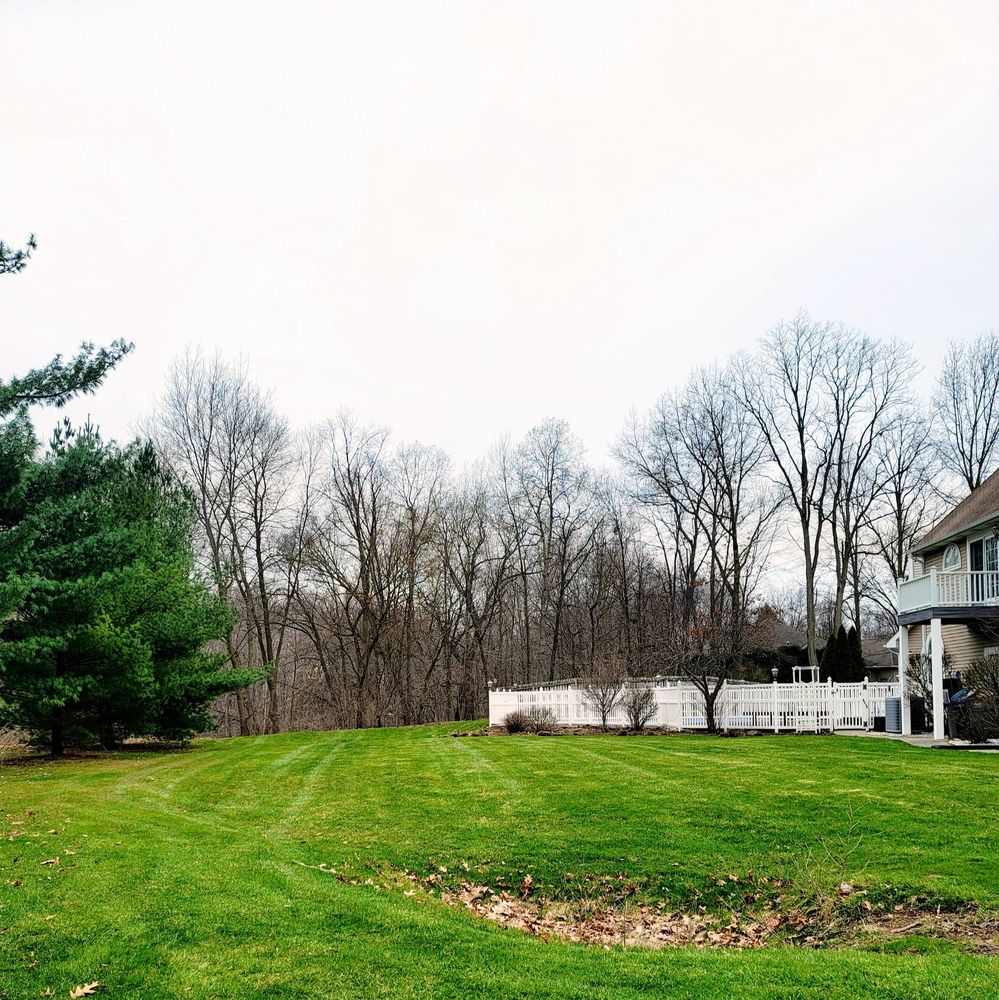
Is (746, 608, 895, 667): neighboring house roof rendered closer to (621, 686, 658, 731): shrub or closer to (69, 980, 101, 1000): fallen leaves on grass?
(621, 686, 658, 731): shrub

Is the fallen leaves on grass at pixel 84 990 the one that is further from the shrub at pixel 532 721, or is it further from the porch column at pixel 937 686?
the shrub at pixel 532 721

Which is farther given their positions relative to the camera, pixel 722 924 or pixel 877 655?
pixel 877 655

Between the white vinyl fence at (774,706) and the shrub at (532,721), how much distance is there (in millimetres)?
1118

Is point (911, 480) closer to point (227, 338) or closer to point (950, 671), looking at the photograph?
point (950, 671)

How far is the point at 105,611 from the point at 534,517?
21500 millimetres

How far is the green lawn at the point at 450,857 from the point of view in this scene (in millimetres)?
4562

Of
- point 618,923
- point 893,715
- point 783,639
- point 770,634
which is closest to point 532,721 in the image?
point 893,715

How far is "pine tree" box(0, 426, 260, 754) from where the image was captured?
1337cm

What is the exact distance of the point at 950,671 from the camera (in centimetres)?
2098

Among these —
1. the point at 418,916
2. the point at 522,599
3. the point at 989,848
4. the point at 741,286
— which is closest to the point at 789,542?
the point at 522,599

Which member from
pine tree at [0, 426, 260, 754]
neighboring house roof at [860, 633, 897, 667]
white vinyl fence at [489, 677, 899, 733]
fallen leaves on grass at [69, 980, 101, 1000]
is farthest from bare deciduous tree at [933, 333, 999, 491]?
fallen leaves on grass at [69, 980, 101, 1000]

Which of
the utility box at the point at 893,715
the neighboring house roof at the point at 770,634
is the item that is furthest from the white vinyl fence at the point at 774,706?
the neighboring house roof at the point at 770,634

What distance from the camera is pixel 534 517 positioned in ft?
119

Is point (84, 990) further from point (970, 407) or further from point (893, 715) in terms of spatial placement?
point (970, 407)
